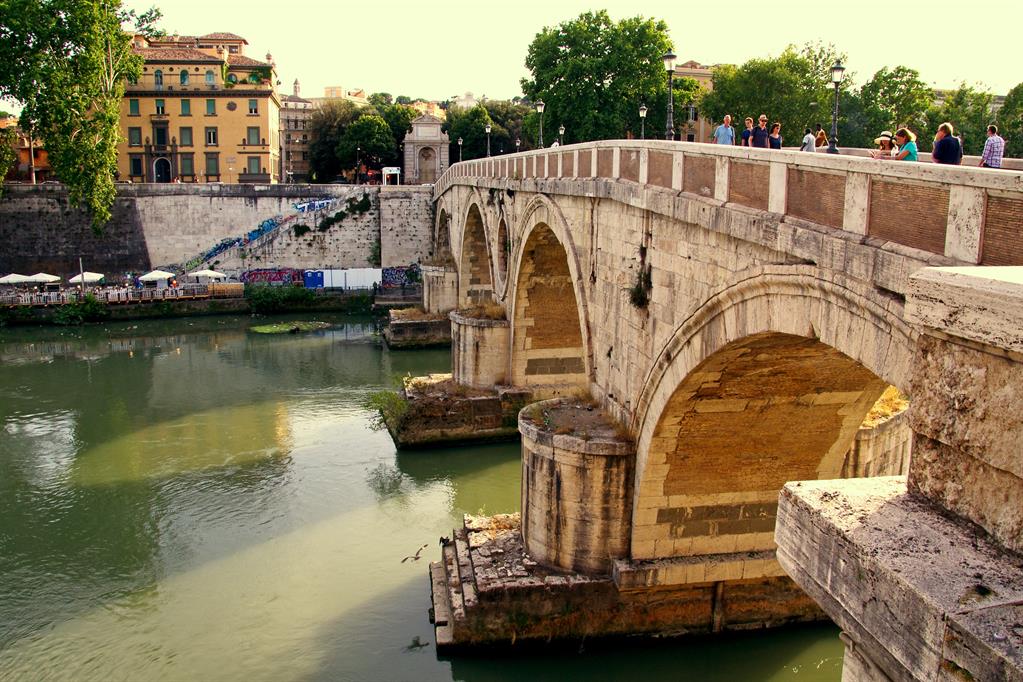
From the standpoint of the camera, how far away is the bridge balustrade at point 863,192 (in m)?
4.26

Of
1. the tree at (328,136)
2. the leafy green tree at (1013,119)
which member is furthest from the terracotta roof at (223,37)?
the leafy green tree at (1013,119)

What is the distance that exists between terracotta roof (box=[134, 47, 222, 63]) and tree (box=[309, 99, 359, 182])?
1091 cm

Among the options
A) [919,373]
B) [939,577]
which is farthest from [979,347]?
[939,577]

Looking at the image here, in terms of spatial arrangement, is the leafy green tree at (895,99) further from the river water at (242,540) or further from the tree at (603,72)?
the river water at (242,540)

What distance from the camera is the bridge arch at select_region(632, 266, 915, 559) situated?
20.7 feet

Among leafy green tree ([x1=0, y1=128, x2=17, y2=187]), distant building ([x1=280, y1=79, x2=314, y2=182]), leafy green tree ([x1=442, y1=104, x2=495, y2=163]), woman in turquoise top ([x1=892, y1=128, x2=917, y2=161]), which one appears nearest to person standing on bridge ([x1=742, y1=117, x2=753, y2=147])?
woman in turquoise top ([x1=892, y1=128, x2=917, y2=161])

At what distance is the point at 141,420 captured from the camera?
62.8 ft

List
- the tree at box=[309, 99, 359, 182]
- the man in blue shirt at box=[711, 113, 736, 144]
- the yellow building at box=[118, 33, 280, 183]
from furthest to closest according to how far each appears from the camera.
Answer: the tree at box=[309, 99, 359, 182], the yellow building at box=[118, 33, 280, 183], the man in blue shirt at box=[711, 113, 736, 144]

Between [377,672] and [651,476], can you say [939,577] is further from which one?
[377,672]

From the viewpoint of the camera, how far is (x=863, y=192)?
5.32 meters

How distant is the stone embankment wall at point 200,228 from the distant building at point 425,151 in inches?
526

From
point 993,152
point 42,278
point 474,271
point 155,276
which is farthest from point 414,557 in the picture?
point 42,278

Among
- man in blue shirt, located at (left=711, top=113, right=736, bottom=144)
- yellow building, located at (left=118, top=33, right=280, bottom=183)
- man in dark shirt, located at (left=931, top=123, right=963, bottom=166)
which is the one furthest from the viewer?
yellow building, located at (left=118, top=33, right=280, bottom=183)

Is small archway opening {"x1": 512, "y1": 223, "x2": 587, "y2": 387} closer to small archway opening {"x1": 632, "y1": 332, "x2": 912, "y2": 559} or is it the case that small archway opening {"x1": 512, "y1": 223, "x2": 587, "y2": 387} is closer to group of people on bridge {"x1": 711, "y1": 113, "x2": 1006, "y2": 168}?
group of people on bridge {"x1": 711, "y1": 113, "x2": 1006, "y2": 168}
